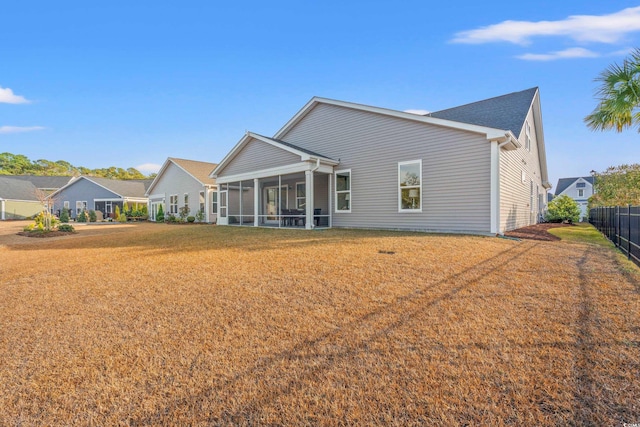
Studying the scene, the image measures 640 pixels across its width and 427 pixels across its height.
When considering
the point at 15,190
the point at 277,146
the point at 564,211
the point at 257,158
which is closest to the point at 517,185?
the point at 564,211

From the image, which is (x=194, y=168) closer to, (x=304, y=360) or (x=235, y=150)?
(x=235, y=150)

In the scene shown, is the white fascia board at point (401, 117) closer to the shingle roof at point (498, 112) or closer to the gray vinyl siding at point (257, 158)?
the gray vinyl siding at point (257, 158)

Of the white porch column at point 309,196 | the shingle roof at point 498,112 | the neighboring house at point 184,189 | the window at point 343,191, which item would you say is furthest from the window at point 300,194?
the neighboring house at point 184,189

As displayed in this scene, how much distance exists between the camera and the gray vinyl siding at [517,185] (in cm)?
1003

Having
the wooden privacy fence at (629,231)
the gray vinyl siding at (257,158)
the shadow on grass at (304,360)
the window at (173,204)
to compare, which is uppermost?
the gray vinyl siding at (257,158)

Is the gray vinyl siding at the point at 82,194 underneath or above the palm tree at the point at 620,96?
underneath

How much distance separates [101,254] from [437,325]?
8.24 m

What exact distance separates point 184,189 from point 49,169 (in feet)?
216

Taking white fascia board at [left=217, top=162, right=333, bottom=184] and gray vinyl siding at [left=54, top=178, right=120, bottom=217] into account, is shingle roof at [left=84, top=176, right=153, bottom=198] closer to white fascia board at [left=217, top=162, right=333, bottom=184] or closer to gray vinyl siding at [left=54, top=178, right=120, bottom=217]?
gray vinyl siding at [left=54, top=178, right=120, bottom=217]

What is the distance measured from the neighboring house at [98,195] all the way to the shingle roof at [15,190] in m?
3.27

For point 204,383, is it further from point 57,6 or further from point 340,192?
point 57,6

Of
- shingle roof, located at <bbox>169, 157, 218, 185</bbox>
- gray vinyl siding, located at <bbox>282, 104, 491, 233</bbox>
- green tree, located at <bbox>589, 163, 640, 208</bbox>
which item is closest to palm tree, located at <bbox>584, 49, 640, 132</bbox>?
gray vinyl siding, located at <bbox>282, 104, 491, 233</bbox>

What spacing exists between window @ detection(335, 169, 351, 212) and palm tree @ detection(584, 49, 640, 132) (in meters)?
8.23

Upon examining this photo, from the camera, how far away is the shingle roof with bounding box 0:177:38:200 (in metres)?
33.0
